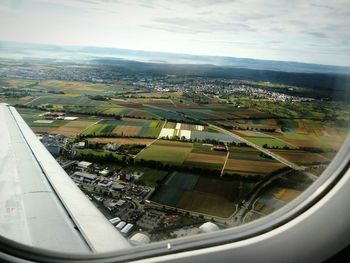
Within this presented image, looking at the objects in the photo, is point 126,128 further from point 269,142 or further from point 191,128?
point 269,142

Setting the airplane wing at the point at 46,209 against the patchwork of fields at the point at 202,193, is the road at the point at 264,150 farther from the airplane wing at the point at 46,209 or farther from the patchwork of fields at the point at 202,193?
the airplane wing at the point at 46,209

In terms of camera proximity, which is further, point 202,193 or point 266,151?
point 266,151

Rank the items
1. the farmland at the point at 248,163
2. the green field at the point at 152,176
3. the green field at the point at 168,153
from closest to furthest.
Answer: the farmland at the point at 248,163 → the green field at the point at 152,176 → the green field at the point at 168,153

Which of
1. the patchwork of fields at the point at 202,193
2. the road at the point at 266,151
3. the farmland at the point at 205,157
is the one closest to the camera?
the road at the point at 266,151

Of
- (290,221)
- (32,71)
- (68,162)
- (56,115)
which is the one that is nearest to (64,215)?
(68,162)

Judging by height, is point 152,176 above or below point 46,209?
below

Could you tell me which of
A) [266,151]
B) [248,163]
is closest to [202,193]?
[248,163]

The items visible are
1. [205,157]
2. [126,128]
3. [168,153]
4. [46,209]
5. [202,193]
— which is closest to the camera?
[46,209]

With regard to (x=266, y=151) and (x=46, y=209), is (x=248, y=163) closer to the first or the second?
(x=266, y=151)

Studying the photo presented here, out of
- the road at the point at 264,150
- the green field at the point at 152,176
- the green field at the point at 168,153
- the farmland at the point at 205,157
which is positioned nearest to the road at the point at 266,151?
the road at the point at 264,150

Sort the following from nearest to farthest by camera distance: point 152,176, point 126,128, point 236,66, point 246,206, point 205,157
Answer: point 246,206 → point 236,66 → point 152,176 → point 205,157 → point 126,128

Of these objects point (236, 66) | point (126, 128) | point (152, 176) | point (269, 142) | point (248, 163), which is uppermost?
point (236, 66)
